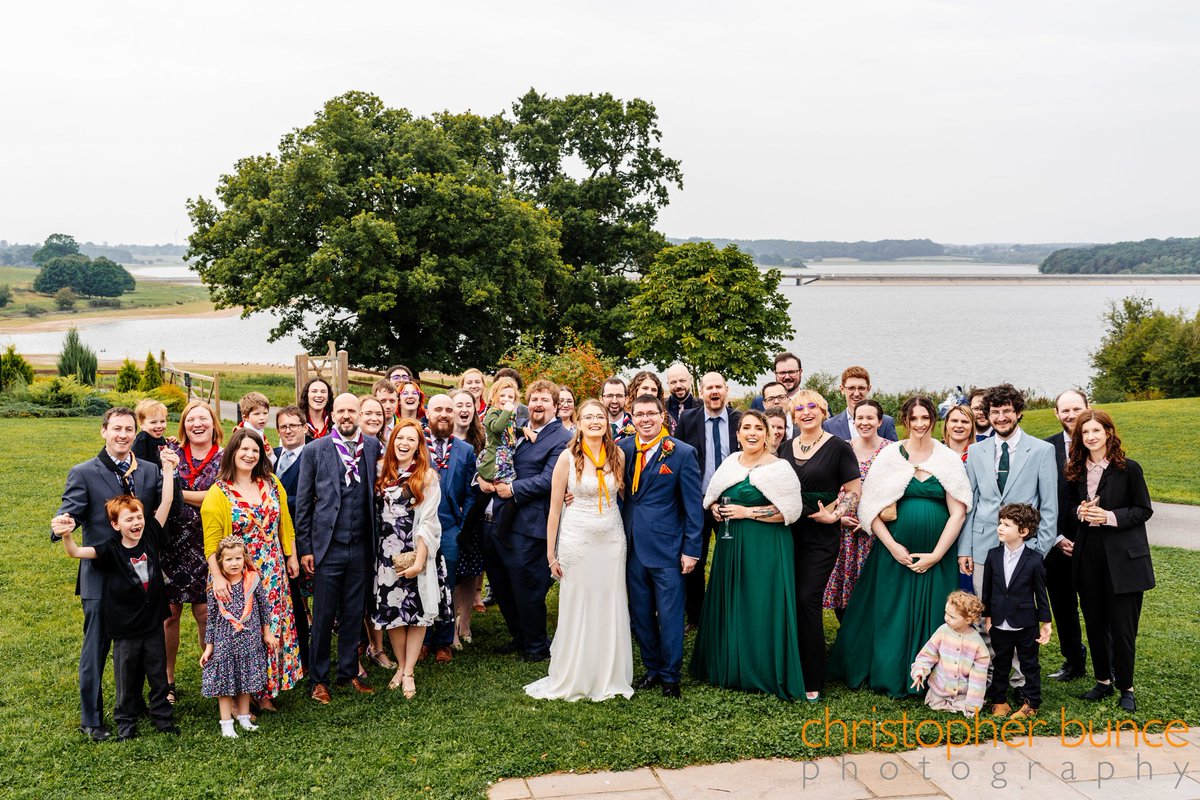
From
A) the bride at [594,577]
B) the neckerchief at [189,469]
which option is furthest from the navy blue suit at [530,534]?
the neckerchief at [189,469]

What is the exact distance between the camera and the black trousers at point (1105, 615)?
5715 mm

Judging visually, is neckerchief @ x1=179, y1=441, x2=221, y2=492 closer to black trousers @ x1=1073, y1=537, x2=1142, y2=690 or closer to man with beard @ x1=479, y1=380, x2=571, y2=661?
man with beard @ x1=479, y1=380, x2=571, y2=661

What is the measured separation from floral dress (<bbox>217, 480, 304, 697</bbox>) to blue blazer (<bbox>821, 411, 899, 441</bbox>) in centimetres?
387

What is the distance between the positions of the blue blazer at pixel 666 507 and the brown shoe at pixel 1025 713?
6.92 feet

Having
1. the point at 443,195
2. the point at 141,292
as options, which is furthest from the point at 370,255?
the point at 141,292

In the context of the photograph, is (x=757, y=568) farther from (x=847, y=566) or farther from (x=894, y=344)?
(x=894, y=344)

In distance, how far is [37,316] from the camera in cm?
8056

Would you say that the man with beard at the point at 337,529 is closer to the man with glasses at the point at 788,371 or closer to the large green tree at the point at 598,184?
the man with glasses at the point at 788,371

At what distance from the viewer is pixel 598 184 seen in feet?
107

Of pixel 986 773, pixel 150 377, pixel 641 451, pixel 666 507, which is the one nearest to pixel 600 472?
pixel 641 451

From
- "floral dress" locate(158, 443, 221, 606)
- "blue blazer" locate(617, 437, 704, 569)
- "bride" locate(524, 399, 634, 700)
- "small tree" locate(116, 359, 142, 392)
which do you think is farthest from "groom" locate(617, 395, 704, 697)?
"small tree" locate(116, 359, 142, 392)

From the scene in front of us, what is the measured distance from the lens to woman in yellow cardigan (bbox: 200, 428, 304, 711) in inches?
207

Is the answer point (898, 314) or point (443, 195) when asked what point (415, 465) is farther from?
point (898, 314)

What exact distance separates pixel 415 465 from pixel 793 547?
2491mm
